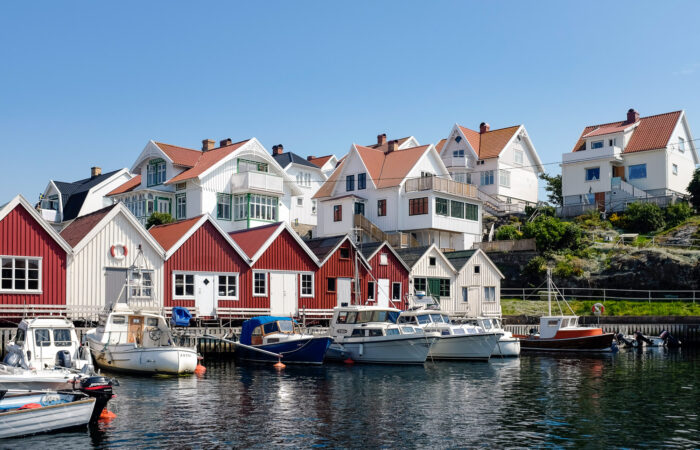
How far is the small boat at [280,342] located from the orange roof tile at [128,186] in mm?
34647

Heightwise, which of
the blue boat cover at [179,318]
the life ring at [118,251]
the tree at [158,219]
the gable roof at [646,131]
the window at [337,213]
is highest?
the gable roof at [646,131]

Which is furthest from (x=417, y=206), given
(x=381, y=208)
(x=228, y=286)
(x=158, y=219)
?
(x=228, y=286)

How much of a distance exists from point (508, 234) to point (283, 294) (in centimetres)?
2853

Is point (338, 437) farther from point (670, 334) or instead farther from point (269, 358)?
point (670, 334)

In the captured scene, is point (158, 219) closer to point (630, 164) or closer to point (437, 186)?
point (437, 186)

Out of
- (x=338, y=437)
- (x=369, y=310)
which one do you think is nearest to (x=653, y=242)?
(x=369, y=310)

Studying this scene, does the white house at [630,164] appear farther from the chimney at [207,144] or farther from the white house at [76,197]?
the white house at [76,197]

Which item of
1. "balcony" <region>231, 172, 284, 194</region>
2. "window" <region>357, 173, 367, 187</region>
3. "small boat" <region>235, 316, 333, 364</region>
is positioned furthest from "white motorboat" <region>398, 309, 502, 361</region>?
"window" <region>357, 173, 367, 187</region>

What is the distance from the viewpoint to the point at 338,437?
19.9 m

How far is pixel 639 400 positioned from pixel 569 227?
38100 millimetres

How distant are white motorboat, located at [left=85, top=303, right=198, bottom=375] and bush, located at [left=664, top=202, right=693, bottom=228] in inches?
1921

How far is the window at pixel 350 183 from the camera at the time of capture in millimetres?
72562

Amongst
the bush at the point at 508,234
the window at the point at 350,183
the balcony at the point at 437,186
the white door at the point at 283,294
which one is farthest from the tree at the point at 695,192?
the white door at the point at 283,294

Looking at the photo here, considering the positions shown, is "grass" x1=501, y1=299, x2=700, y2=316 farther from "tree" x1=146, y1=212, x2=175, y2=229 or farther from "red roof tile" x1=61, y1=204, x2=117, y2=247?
"red roof tile" x1=61, y1=204, x2=117, y2=247
